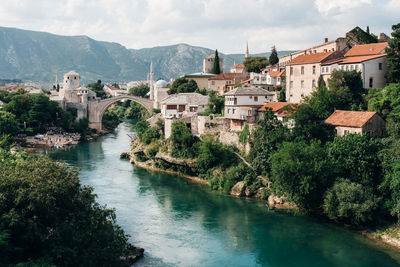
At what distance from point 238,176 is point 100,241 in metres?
12.9

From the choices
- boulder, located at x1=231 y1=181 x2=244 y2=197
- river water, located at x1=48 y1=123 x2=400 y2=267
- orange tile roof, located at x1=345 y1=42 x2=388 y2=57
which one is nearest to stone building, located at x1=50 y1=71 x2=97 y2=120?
river water, located at x1=48 y1=123 x2=400 y2=267

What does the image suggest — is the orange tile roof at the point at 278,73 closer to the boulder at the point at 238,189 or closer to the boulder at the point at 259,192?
the boulder at the point at 238,189

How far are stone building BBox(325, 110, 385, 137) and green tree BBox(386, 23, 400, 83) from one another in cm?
433

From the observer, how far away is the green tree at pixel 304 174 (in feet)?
64.9

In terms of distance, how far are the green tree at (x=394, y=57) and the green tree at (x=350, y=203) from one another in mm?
9350

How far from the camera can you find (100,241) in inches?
542

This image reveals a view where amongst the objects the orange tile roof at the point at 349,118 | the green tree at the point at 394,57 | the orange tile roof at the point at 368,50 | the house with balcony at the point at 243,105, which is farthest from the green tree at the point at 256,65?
the orange tile roof at the point at 349,118

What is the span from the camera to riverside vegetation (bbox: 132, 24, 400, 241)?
62.1 feet

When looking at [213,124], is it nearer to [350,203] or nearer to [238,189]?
[238,189]

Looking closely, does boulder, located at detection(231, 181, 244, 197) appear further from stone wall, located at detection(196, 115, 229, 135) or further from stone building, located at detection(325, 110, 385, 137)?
stone building, located at detection(325, 110, 385, 137)

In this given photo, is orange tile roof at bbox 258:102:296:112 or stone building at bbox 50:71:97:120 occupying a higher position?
stone building at bbox 50:71:97:120

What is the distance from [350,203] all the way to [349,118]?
6133 millimetres

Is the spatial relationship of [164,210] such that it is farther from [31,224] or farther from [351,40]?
[351,40]

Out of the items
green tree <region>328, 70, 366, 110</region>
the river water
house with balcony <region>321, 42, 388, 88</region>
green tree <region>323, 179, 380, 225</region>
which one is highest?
house with balcony <region>321, 42, 388, 88</region>
